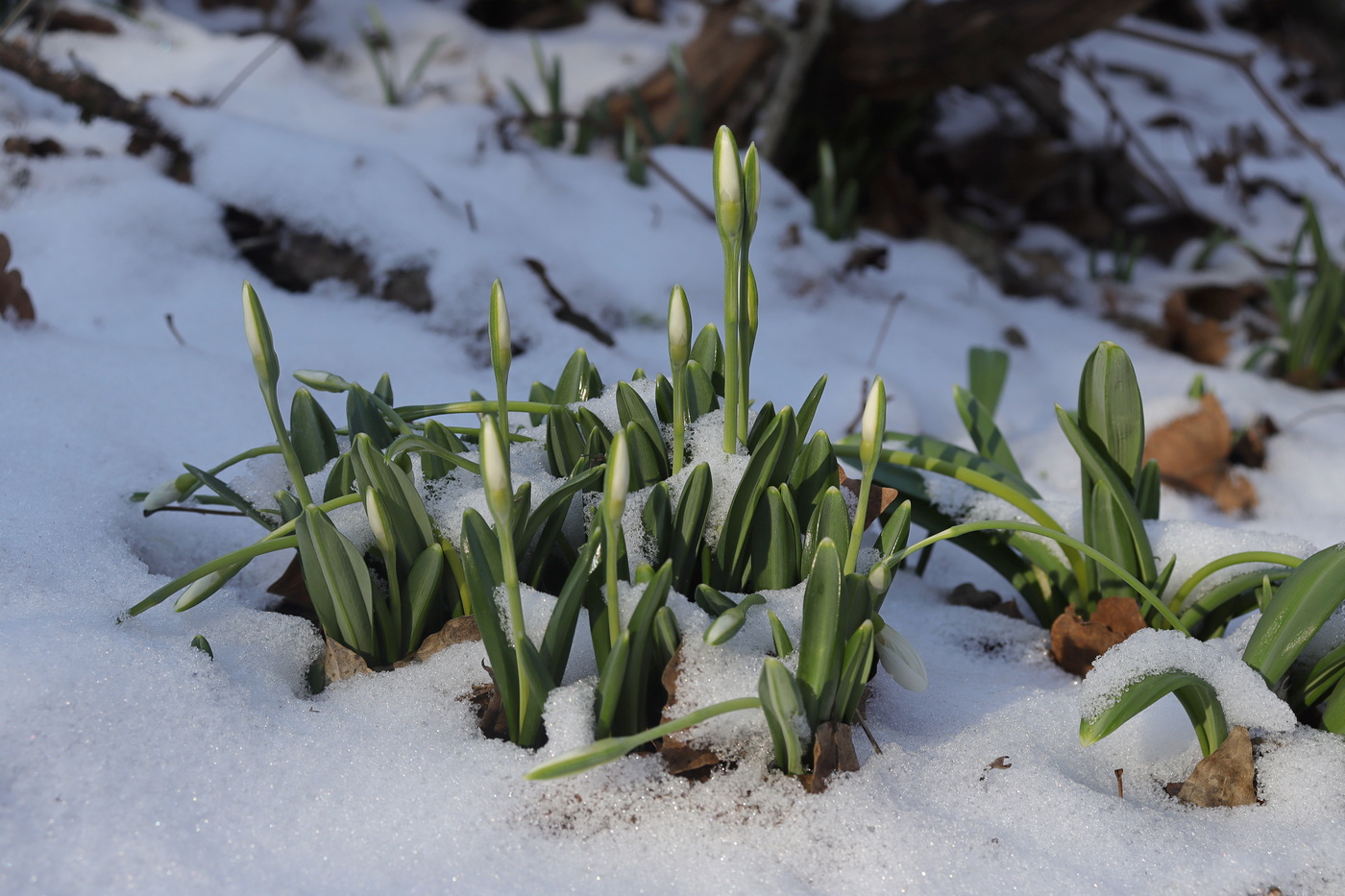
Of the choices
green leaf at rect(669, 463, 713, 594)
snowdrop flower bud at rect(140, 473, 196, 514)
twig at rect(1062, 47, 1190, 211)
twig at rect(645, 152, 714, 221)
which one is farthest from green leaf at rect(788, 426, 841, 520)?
twig at rect(1062, 47, 1190, 211)

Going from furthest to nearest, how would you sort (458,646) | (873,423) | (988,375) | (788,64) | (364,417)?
(788,64)
(988,375)
(364,417)
(458,646)
(873,423)

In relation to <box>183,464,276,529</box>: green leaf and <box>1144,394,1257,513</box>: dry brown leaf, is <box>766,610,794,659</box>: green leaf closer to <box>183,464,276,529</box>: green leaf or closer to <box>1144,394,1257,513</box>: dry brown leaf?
<box>183,464,276,529</box>: green leaf

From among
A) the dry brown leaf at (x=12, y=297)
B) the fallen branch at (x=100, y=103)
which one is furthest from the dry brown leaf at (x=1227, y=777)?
the fallen branch at (x=100, y=103)

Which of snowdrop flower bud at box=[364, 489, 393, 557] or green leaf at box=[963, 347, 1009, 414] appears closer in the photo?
snowdrop flower bud at box=[364, 489, 393, 557]

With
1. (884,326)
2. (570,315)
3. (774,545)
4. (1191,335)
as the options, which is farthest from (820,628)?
(1191,335)

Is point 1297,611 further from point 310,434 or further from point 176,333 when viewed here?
point 176,333

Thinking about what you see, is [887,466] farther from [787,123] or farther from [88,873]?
[787,123]
